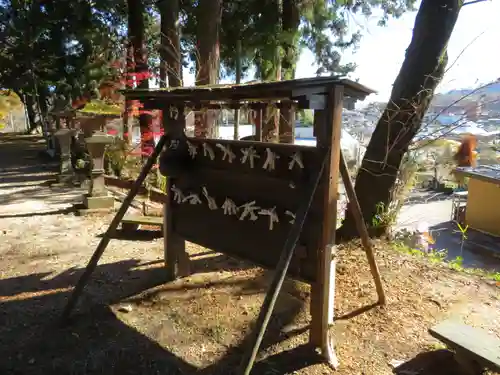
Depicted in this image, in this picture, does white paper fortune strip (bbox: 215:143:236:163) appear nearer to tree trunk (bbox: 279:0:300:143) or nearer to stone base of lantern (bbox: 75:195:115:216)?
stone base of lantern (bbox: 75:195:115:216)

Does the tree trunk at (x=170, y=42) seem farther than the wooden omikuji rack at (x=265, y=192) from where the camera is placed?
Yes

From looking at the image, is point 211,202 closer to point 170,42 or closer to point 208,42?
point 208,42

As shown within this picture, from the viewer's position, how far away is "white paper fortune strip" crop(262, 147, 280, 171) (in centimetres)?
340

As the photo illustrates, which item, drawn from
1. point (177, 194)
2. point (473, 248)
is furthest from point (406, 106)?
point (473, 248)

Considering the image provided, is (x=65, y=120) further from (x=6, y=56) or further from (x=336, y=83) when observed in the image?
(x=336, y=83)

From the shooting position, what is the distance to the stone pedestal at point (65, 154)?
10.3m

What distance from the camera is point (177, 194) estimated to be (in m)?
4.27

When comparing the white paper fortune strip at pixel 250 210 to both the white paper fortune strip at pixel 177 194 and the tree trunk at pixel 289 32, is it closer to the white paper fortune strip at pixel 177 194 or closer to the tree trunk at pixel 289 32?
the white paper fortune strip at pixel 177 194

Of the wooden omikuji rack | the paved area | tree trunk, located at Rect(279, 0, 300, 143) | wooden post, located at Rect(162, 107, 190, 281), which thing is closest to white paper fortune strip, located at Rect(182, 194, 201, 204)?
the wooden omikuji rack

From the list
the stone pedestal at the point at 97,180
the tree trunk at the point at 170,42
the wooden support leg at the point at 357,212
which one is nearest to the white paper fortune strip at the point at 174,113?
the wooden support leg at the point at 357,212

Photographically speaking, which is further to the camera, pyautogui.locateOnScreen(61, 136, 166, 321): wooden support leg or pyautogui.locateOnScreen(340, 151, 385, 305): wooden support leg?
pyautogui.locateOnScreen(61, 136, 166, 321): wooden support leg

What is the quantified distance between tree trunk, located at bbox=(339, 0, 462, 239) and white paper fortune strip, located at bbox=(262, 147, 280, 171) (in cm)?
249

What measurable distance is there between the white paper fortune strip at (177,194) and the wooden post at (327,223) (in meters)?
1.69

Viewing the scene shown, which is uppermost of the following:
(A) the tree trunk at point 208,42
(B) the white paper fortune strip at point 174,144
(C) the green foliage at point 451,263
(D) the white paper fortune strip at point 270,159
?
(A) the tree trunk at point 208,42
